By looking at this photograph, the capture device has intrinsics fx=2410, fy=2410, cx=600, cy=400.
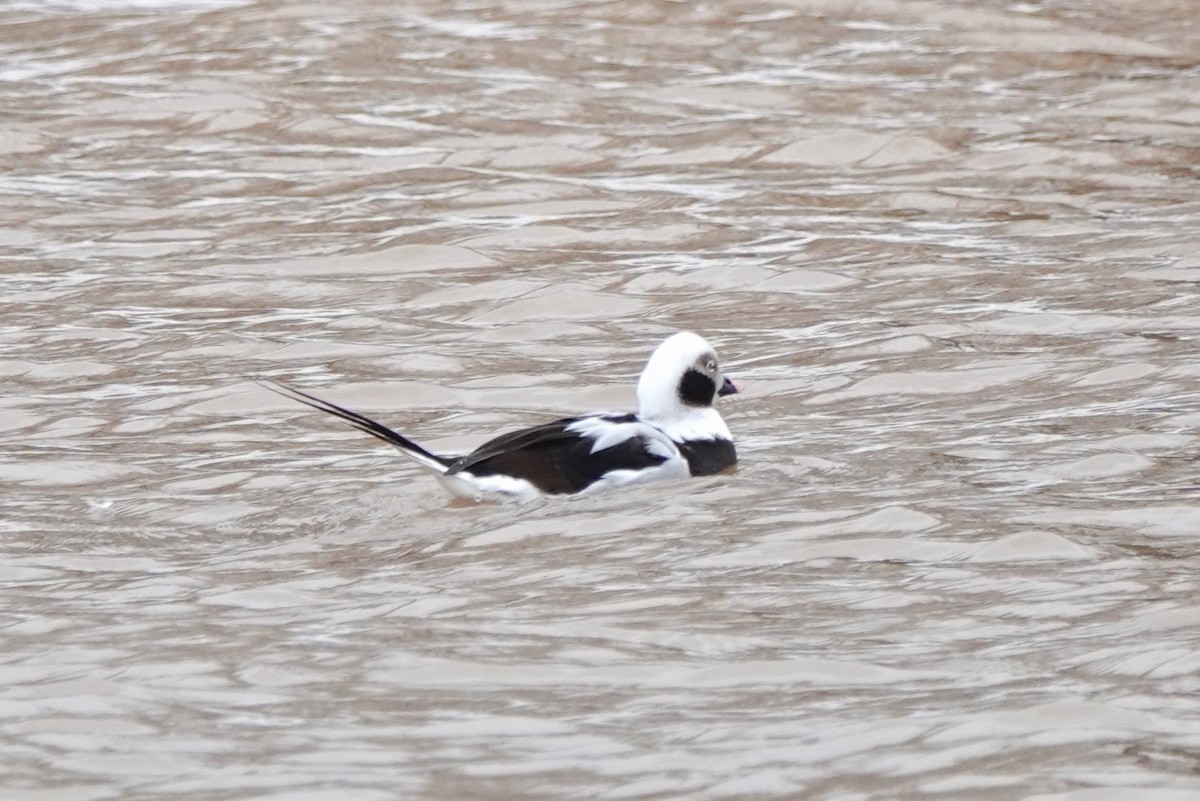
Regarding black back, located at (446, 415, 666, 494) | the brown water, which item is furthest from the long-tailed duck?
the brown water

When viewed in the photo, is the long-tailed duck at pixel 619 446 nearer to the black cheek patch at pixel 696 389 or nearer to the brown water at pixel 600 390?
the black cheek patch at pixel 696 389

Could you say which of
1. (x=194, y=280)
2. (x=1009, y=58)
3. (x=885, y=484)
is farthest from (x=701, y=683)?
(x=1009, y=58)

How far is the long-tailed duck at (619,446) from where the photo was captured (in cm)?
782

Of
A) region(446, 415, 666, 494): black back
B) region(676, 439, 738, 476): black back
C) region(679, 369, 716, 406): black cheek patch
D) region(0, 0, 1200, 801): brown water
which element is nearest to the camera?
region(0, 0, 1200, 801): brown water

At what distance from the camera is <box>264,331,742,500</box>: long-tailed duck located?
782cm

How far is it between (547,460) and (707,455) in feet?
2.25

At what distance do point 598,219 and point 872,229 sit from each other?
1.50m

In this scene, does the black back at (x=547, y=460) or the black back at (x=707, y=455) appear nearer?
the black back at (x=547, y=460)

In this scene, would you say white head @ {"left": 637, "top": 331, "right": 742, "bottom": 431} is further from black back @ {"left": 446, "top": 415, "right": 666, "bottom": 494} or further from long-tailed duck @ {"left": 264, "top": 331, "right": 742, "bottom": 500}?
black back @ {"left": 446, "top": 415, "right": 666, "bottom": 494}

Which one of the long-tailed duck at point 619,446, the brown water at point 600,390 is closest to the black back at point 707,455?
the long-tailed duck at point 619,446

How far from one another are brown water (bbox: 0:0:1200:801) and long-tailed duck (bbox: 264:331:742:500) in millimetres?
116

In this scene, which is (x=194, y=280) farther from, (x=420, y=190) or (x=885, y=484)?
(x=885, y=484)

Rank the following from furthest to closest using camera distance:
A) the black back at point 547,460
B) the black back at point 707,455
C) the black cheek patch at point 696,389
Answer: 1. the black cheek patch at point 696,389
2. the black back at point 707,455
3. the black back at point 547,460

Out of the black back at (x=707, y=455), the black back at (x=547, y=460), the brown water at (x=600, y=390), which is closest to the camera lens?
the brown water at (x=600, y=390)
